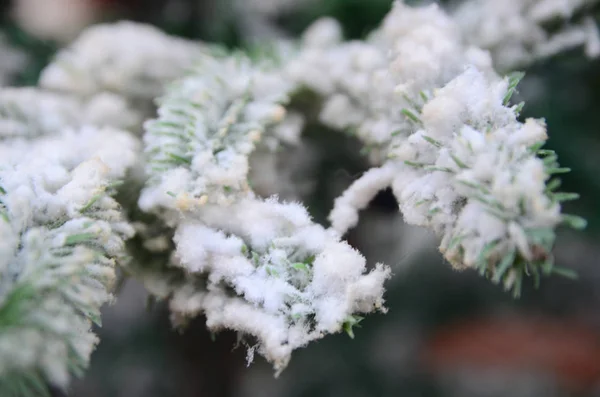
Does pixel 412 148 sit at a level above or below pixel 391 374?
above

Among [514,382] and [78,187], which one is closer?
[78,187]

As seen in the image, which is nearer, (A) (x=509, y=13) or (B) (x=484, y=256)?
(B) (x=484, y=256)

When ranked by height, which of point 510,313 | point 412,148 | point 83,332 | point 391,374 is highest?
point 510,313

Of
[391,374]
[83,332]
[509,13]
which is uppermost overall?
[509,13]

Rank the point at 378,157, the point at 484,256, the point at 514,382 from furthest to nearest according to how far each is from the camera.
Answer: the point at 514,382, the point at 378,157, the point at 484,256

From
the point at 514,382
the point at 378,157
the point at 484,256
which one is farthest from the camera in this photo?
the point at 514,382

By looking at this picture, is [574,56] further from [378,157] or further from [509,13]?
[378,157]

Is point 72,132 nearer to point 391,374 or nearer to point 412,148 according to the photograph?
point 412,148

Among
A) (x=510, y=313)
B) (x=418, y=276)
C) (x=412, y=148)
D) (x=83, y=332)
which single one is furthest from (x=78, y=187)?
(x=510, y=313)

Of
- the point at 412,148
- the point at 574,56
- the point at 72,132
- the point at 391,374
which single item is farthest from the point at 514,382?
the point at 72,132
